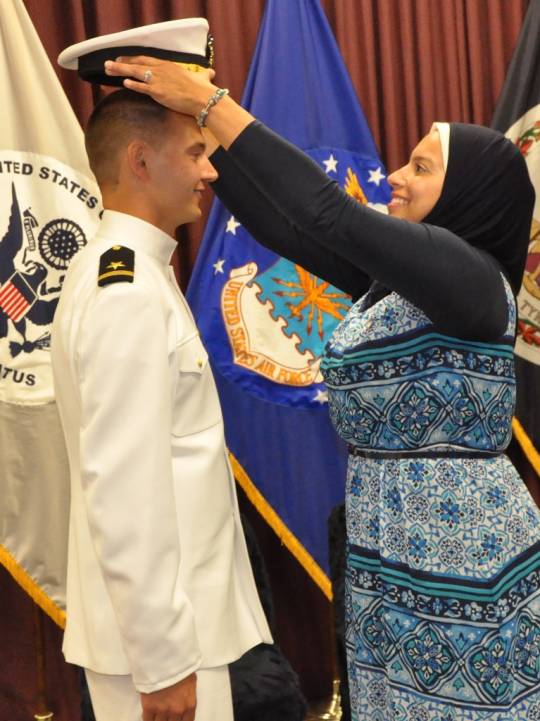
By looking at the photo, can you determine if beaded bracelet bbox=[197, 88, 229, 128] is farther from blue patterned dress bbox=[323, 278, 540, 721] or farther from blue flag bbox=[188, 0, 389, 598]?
blue flag bbox=[188, 0, 389, 598]

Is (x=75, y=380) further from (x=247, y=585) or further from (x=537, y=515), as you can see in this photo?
(x=537, y=515)

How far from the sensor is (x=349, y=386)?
1.60 metres

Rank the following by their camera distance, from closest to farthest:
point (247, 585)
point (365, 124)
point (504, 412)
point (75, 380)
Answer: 1. point (75, 380)
2. point (247, 585)
3. point (504, 412)
4. point (365, 124)

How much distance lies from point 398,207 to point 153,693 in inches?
38.5

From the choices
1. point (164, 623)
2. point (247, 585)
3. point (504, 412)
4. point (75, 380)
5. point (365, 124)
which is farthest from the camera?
point (365, 124)

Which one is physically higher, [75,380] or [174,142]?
[174,142]

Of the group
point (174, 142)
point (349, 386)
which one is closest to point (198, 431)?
point (349, 386)

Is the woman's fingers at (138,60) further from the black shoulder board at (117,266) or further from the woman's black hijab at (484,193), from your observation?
the woman's black hijab at (484,193)

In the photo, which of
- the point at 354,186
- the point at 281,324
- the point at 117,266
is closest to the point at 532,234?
the point at 354,186

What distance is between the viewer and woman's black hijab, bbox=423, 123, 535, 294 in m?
1.55

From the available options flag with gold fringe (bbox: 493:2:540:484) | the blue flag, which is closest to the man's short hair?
the blue flag

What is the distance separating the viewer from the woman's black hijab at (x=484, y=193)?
5.07 ft

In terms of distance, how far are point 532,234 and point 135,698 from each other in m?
2.28

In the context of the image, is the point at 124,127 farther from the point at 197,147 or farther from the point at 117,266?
the point at 117,266
